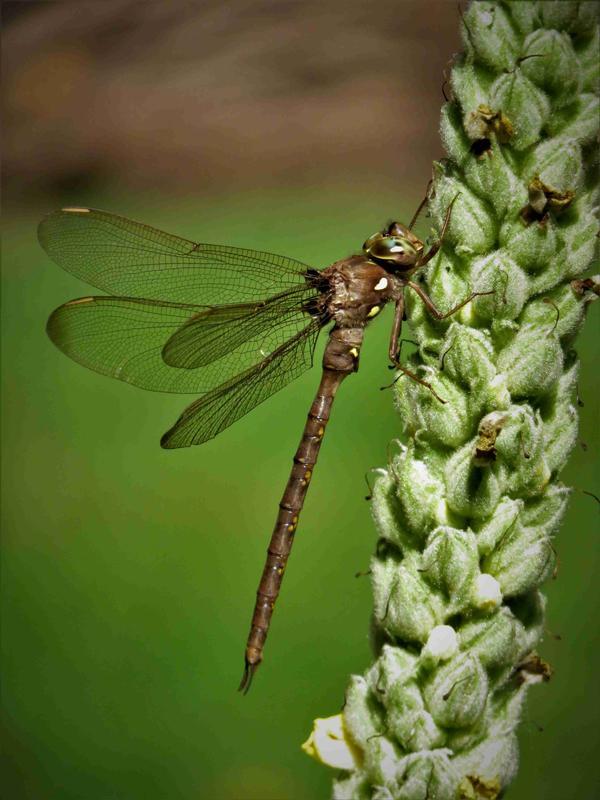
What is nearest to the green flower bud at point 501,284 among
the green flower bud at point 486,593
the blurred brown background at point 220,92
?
the green flower bud at point 486,593

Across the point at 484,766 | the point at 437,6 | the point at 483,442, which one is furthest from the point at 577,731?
the point at 437,6

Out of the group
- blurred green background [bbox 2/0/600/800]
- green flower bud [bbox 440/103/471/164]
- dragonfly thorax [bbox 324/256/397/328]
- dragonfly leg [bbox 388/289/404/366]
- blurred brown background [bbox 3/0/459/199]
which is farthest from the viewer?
blurred brown background [bbox 3/0/459/199]

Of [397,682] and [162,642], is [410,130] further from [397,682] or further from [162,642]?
[397,682]

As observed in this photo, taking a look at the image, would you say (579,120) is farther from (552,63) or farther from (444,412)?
(444,412)

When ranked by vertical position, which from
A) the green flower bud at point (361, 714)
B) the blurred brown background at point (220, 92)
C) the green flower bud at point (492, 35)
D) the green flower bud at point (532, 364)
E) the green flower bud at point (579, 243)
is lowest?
the green flower bud at point (361, 714)

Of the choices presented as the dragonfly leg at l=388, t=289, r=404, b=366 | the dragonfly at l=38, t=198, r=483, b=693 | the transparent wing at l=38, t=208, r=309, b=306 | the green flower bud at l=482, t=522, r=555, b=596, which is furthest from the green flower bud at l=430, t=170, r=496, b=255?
the transparent wing at l=38, t=208, r=309, b=306

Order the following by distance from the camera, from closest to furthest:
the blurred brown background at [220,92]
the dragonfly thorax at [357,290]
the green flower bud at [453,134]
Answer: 1. the green flower bud at [453,134]
2. the dragonfly thorax at [357,290]
3. the blurred brown background at [220,92]

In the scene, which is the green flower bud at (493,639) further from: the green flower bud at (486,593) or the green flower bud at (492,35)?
the green flower bud at (492,35)

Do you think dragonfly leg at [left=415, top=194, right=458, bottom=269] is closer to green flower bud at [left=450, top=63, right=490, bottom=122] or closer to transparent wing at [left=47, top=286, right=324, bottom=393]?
green flower bud at [left=450, top=63, right=490, bottom=122]

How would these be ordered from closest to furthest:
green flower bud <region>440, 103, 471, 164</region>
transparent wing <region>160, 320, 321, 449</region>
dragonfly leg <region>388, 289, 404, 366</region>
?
1. green flower bud <region>440, 103, 471, 164</region>
2. dragonfly leg <region>388, 289, 404, 366</region>
3. transparent wing <region>160, 320, 321, 449</region>
